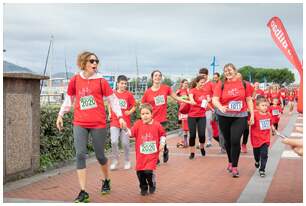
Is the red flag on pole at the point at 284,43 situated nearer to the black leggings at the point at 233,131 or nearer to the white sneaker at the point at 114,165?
the black leggings at the point at 233,131

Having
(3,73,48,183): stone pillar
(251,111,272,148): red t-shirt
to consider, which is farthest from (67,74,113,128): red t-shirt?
(251,111,272,148): red t-shirt

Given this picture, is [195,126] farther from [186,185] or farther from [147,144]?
[147,144]

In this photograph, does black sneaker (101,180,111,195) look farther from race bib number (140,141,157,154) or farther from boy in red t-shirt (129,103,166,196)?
race bib number (140,141,157,154)

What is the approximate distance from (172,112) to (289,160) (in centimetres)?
751

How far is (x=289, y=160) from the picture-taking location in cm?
888

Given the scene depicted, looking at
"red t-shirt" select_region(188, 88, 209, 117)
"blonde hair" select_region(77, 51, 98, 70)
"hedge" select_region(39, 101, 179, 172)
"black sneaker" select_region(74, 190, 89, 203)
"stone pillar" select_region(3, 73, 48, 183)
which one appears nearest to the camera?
"black sneaker" select_region(74, 190, 89, 203)

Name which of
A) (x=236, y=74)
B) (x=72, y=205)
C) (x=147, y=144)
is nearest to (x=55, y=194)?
(x=72, y=205)

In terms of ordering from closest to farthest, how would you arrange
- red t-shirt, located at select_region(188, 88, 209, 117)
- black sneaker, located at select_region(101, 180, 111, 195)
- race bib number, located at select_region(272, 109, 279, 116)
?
1. black sneaker, located at select_region(101, 180, 111, 195)
2. red t-shirt, located at select_region(188, 88, 209, 117)
3. race bib number, located at select_region(272, 109, 279, 116)

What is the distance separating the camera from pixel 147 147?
6.04m

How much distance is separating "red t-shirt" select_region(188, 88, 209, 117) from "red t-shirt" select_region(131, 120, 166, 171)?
2.93m

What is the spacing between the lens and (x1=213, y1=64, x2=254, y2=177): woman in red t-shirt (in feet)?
23.6

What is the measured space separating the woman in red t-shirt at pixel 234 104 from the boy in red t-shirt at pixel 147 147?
140cm

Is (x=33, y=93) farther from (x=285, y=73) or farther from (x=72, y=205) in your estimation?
(x=285, y=73)

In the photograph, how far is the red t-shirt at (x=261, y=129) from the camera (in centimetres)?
743
